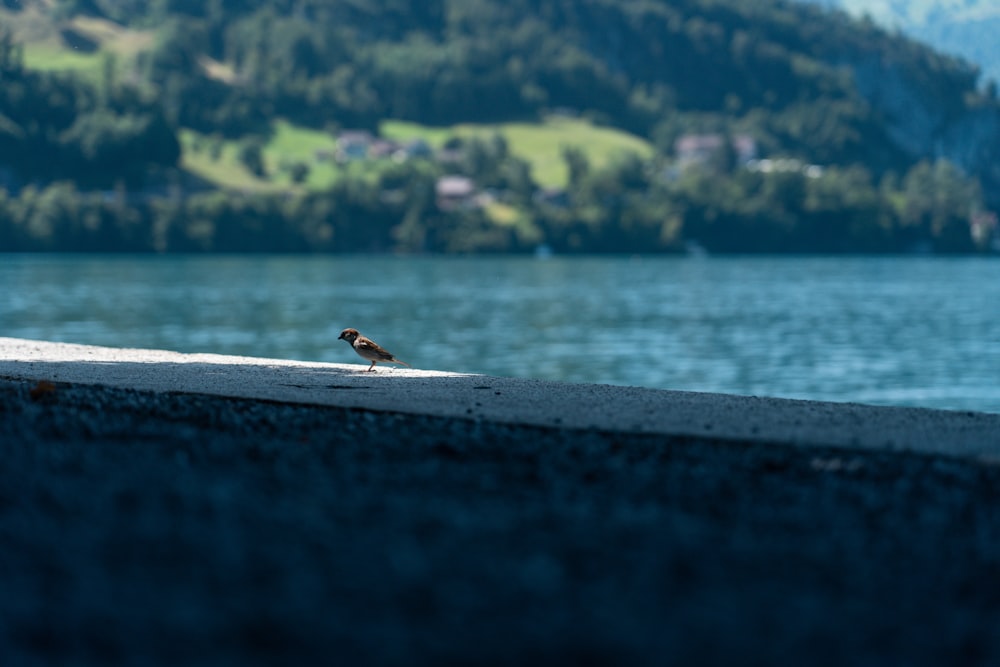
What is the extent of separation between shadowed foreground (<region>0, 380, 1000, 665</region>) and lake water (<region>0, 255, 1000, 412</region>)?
35554 mm

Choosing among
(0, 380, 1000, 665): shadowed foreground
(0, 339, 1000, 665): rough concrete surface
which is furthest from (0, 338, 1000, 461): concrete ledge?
(0, 380, 1000, 665): shadowed foreground

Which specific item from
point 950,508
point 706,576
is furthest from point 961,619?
point 950,508

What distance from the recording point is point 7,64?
195 metres

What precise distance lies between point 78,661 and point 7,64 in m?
203

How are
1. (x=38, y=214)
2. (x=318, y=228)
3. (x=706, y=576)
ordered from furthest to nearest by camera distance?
(x=318, y=228), (x=38, y=214), (x=706, y=576)

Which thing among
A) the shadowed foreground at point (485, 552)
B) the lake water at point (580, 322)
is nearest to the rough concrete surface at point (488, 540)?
the shadowed foreground at point (485, 552)

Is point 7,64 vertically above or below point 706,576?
above

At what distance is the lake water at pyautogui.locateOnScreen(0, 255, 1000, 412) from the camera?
175 ft

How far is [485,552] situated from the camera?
7.14 meters

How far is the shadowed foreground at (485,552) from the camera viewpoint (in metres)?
5.87

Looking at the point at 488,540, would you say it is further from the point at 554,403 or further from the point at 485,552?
the point at 554,403

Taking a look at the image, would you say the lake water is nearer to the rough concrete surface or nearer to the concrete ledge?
the concrete ledge

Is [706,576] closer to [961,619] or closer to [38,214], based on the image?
[961,619]

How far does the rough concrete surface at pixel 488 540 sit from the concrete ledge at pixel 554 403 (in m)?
0.10
